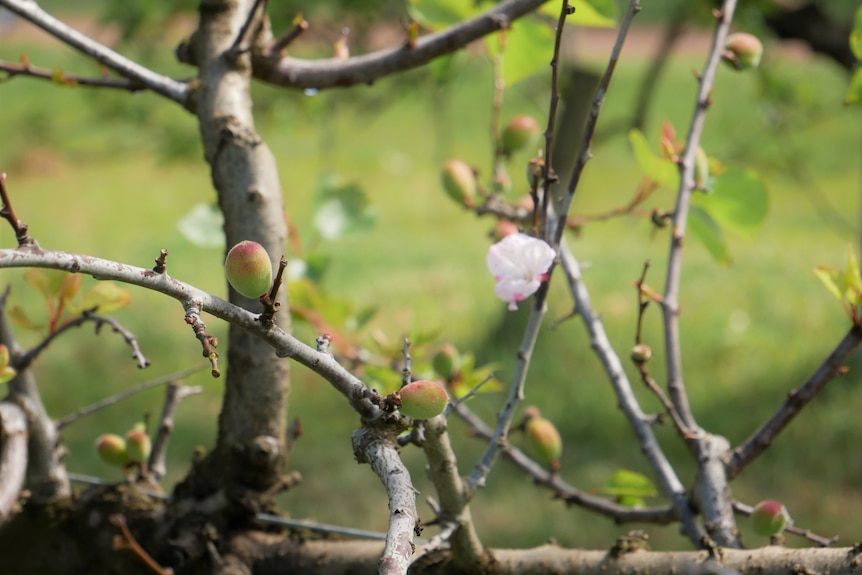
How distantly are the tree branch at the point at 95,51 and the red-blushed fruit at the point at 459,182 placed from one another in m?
0.27

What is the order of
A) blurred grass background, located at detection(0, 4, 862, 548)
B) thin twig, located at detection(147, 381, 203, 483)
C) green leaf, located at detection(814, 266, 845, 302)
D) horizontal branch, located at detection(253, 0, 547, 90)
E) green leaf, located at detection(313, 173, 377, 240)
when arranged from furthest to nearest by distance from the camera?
1. blurred grass background, located at detection(0, 4, 862, 548)
2. green leaf, located at detection(313, 173, 377, 240)
3. thin twig, located at detection(147, 381, 203, 483)
4. horizontal branch, located at detection(253, 0, 547, 90)
5. green leaf, located at detection(814, 266, 845, 302)

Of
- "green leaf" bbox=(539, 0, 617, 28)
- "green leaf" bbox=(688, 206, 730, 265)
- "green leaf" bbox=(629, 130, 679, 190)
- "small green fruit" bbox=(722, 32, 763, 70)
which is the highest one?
"green leaf" bbox=(539, 0, 617, 28)

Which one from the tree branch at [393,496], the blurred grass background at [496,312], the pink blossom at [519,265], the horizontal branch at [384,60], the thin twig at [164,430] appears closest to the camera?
the tree branch at [393,496]

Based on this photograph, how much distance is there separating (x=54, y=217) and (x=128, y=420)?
9.11 ft

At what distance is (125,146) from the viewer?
6.61m

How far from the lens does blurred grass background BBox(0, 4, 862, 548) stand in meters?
2.26

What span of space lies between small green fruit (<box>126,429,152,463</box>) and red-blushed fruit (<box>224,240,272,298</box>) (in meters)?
0.45

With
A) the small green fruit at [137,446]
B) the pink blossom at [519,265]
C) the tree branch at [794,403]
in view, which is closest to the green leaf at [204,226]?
the small green fruit at [137,446]

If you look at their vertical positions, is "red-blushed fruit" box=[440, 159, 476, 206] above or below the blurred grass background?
below

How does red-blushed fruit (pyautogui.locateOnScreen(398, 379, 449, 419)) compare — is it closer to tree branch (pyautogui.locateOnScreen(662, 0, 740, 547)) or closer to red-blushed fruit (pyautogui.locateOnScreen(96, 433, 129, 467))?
tree branch (pyautogui.locateOnScreen(662, 0, 740, 547))

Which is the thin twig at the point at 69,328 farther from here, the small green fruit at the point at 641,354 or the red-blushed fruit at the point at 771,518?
the red-blushed fruit at the point at 771,518

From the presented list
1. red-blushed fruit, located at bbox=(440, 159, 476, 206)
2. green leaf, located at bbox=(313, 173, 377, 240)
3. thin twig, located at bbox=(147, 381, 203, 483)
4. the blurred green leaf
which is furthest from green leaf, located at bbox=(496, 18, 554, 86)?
thin twig, located at bbox=(147, 381, 203, 483)

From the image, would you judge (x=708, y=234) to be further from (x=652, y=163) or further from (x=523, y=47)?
(x=523, y=47)

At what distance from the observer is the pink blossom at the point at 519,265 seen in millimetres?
602
